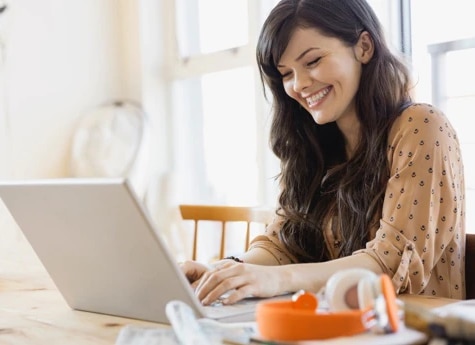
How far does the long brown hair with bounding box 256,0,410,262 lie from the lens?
132 cm

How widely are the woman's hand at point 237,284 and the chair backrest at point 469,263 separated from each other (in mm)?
420

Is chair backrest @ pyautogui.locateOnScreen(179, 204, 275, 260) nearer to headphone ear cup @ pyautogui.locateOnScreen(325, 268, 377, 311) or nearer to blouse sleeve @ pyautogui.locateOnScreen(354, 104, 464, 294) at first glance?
blouse sleeve @ pyautogui.locateOnScreen(354, 104, 464, 294)

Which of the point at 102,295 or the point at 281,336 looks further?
the point at 102,295

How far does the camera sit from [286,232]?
1.47m

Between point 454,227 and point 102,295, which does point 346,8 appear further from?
point 102,295

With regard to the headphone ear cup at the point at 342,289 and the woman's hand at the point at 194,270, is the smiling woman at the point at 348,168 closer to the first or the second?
the woman's hand at the point at 194,270

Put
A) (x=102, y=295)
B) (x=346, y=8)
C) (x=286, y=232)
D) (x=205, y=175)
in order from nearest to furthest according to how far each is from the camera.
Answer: (x=102, y=295)
(x=346, y=8)
(x=286, y=232)
(x=205, y=175)

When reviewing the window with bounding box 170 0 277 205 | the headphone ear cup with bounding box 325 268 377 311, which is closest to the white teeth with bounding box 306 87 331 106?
the headphone ear cup with bounding box 325 268 377 311

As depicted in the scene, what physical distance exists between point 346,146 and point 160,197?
1662 mm

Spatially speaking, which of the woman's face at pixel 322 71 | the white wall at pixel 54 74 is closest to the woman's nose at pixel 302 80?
the woman's face at pixel 322 71

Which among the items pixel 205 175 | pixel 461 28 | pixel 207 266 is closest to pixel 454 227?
pixel 207 266

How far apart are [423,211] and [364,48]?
0.39 m

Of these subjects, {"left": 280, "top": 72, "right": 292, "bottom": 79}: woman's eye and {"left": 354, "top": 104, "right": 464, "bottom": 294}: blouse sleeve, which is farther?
{"left": 280, "top": 72, "right": 292, "bottom": 79}: woman's eye

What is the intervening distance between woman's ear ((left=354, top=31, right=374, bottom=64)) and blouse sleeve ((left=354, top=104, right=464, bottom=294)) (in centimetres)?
16
